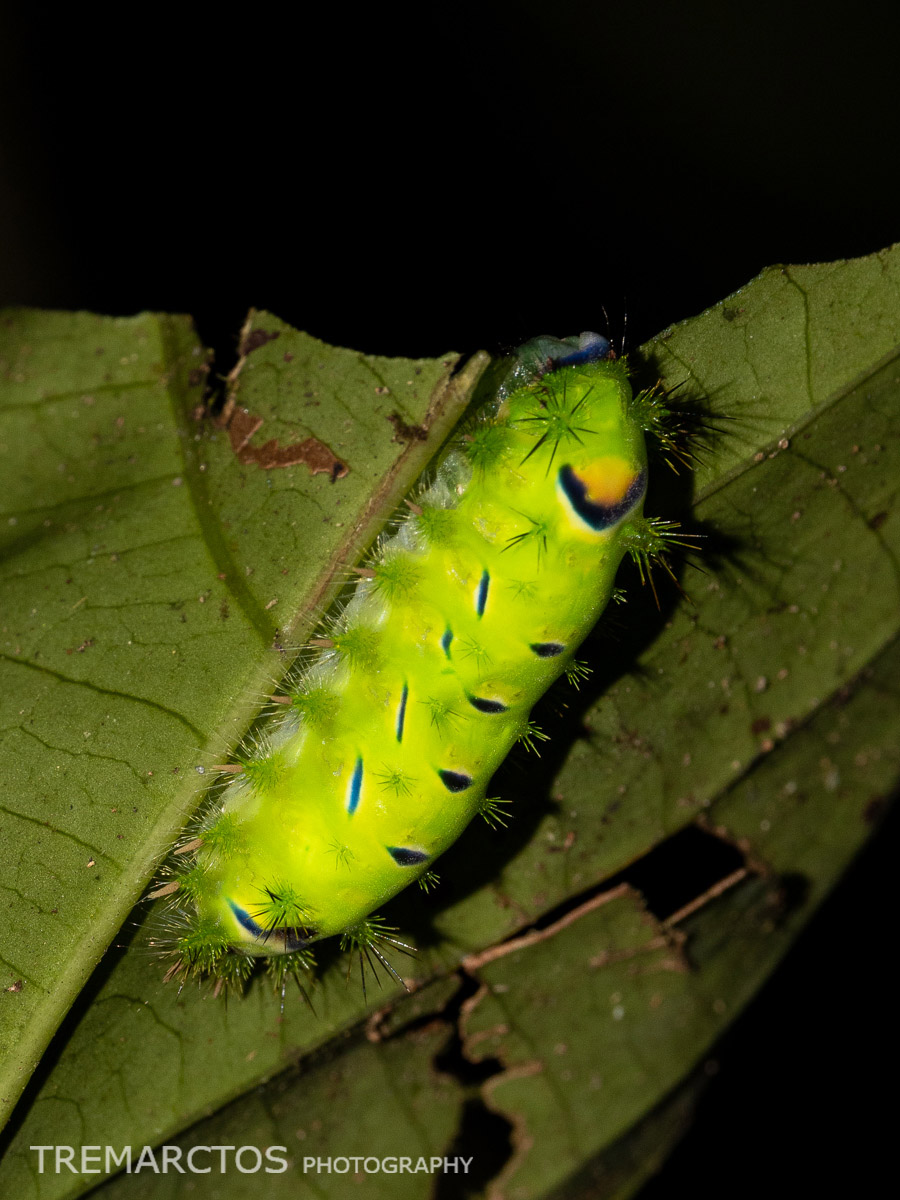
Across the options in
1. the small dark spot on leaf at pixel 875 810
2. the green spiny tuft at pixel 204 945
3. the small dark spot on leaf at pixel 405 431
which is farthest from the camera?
the small dark spot on leaf at pixel 405 431

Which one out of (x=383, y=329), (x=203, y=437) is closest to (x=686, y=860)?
(x=203, y=437)

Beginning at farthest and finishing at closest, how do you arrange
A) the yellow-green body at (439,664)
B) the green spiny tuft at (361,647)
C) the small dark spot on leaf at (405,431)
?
the small dark spot on leaf at (405,431)
the green spiny tuft at (361,647)
the yellow-green body at (439,664)

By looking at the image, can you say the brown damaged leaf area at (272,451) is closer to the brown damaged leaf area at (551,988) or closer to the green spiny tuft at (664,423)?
the green spiny tuft at (664,423)

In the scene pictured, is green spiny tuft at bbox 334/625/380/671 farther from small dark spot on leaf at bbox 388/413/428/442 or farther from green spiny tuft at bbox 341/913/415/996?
green spiny tuft at bbox 341/913/415/996

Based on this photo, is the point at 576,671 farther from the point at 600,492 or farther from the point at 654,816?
the point at 600,492

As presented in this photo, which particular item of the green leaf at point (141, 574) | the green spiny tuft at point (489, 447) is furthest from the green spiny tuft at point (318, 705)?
the green spiny tuft at point (489, 447)

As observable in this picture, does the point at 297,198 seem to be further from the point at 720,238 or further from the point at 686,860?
the point at 686,860
